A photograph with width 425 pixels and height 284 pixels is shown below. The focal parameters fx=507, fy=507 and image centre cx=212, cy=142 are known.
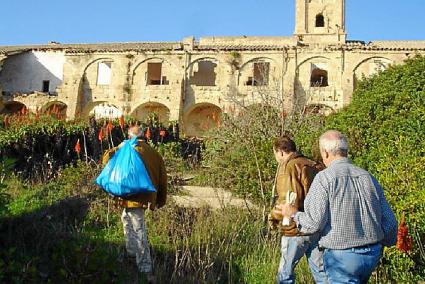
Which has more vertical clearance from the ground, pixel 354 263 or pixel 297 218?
pixel 297 218

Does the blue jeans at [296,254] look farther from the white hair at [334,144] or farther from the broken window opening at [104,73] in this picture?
the broken window opening at [104,73]

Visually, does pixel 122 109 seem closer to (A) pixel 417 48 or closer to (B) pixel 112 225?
(A) pixel 417 48

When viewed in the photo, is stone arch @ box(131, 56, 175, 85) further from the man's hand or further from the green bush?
the man's hand

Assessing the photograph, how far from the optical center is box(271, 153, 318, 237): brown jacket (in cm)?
479

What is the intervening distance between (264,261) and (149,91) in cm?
2829

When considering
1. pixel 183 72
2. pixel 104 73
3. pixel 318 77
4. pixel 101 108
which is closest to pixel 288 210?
pixel 183 72

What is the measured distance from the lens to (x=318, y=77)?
3278 cm

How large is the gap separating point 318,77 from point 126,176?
28.9m

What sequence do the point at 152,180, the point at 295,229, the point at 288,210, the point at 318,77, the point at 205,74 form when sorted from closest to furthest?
the point at 288,210 < the point at 295,229 < the point at 152,180 < the point at 318,77 < the point at 205,74

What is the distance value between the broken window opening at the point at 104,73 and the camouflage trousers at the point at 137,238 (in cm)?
2950

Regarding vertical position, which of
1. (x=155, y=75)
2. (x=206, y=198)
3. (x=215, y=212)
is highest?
(x=155, y=75)

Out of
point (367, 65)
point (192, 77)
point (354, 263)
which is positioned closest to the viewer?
point (354, 263)

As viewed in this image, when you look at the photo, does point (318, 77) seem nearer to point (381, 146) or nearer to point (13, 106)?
point (13, 106)

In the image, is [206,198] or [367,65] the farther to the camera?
[367,65]
